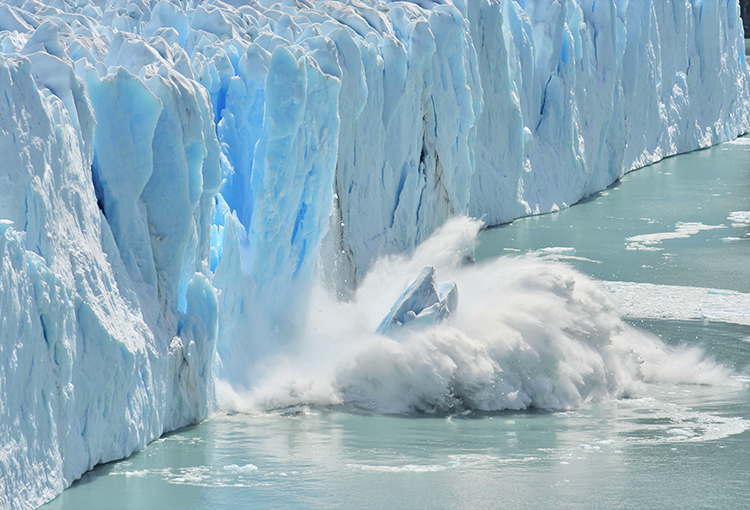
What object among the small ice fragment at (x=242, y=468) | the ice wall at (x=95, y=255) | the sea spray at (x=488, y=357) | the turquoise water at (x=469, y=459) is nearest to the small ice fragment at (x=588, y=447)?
the turquoise water at (x=469, y=459)

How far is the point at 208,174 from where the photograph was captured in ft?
25.0

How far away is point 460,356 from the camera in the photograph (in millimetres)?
8508

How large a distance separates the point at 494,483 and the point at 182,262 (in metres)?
2.47

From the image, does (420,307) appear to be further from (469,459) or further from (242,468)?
(242,468)

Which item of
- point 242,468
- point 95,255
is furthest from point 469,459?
point 95,255

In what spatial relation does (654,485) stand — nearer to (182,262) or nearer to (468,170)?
(182,262)

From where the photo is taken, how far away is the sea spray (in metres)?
8.30

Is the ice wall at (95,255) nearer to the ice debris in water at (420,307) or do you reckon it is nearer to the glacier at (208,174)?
the glacier at (208,174)

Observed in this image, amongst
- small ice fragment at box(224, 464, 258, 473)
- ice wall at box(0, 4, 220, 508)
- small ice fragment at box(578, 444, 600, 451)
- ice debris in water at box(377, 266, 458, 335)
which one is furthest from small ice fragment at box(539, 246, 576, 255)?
small ice fragment at box(224, 464, 258, 473)

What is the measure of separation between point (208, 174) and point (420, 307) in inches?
84.8

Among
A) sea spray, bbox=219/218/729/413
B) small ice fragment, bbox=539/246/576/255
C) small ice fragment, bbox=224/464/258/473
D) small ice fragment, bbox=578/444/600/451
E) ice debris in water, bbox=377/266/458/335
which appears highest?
small ice fragment, bbox=539/246/576/255

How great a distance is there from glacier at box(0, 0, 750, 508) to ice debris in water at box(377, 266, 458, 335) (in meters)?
0.89

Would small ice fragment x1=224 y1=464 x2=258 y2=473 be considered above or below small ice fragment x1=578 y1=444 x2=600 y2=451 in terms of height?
above

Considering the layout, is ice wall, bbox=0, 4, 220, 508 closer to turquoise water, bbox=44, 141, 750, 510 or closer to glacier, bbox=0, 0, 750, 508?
glacier, bbox=0, 0, 750, 508
